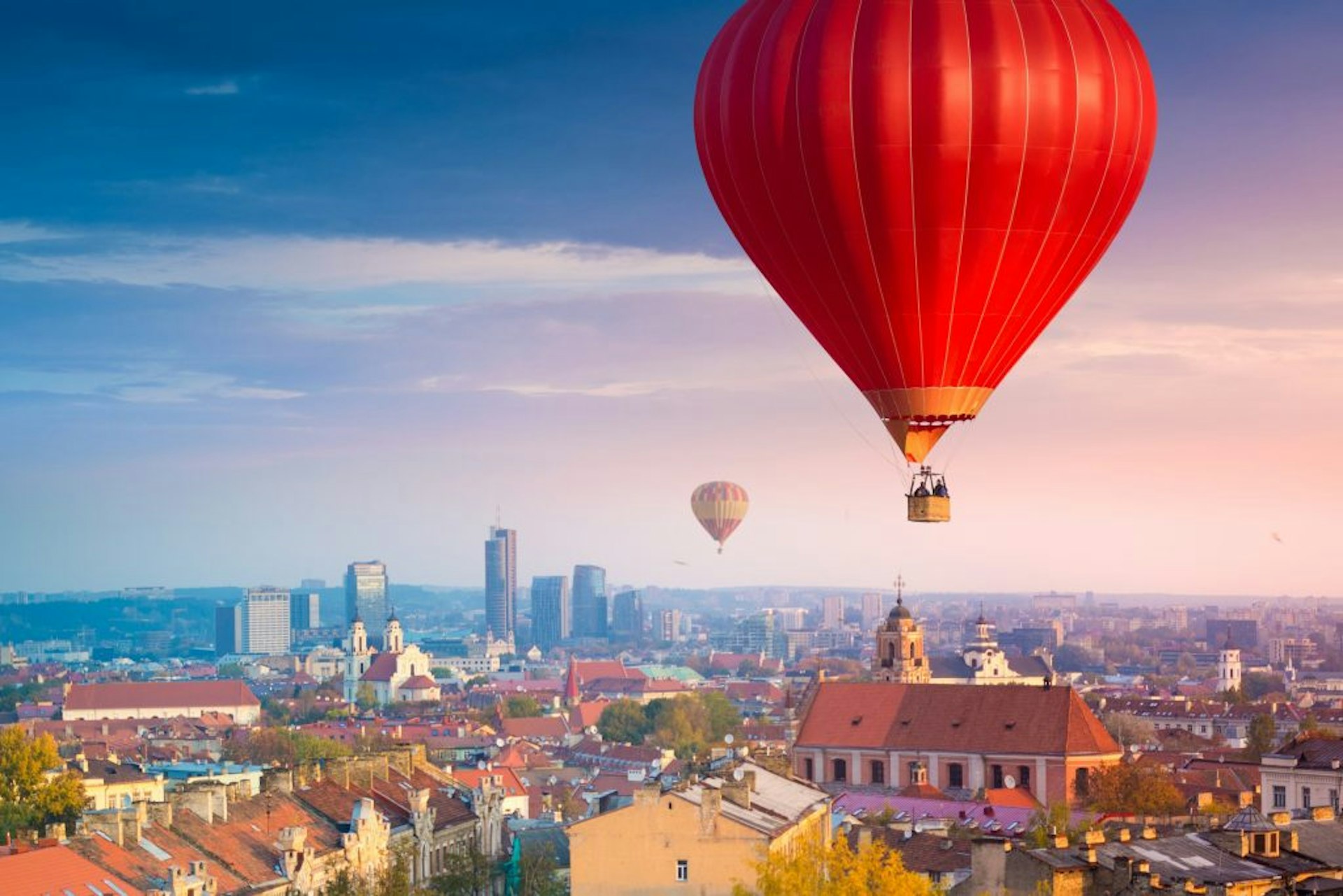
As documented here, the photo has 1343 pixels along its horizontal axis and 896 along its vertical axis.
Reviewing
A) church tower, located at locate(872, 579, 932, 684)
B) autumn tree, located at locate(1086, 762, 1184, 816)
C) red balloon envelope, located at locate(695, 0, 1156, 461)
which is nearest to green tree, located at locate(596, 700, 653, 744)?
church tower, located at locate(872, 579, 932, 684)

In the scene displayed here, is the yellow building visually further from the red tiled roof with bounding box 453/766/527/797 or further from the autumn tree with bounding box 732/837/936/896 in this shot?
the red tiled roof with bounding box 453/766/527/797

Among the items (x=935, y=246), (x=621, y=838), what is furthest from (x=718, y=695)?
(x=935, y=246)

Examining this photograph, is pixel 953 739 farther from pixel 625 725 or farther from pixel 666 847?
pixel 625 725

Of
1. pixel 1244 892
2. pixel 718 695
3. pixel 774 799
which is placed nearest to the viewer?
pixel 1244 892

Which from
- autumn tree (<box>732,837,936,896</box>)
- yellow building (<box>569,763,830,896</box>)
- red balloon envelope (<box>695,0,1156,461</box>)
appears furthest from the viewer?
yellow building (<box>569,763,830,896</box>)

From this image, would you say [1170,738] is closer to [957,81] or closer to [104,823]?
[104,823]
